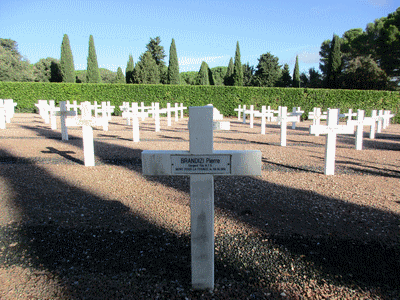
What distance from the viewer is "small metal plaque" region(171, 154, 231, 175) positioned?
7.07ft

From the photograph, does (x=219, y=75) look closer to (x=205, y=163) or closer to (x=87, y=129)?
(x=87, y=129)

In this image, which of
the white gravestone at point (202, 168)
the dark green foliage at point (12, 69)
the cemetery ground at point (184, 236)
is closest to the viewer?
the white gravestone at point (202, 168)

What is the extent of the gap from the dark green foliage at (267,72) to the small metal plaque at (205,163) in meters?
41.2

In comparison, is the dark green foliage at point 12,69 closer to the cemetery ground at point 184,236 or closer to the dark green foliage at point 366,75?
the cemetery ground at point 184,236

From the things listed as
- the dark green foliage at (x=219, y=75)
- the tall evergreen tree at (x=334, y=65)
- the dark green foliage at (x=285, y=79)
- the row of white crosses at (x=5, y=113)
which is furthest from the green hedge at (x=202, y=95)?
the dark green foliage at (x=219, y=75)

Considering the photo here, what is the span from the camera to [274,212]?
3.78m

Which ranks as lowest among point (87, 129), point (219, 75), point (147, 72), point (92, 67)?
point (87, 129)

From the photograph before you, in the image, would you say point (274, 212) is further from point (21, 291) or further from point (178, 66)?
point (178, 66)

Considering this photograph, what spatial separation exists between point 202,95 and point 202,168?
2424 centimetres

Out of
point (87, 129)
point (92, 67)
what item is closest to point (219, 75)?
point (92, 67)

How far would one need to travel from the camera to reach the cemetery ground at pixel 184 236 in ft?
7.43

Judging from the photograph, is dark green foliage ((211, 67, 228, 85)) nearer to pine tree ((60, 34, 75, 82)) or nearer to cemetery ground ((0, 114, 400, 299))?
pine tree ((60, 34, 75, 82))

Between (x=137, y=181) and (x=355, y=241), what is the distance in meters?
3.53

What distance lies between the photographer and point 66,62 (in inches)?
1284
